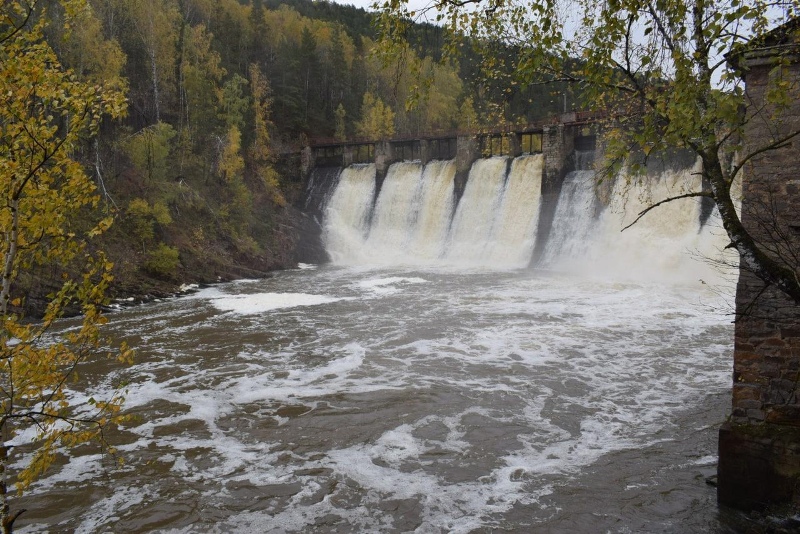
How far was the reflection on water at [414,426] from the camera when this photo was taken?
686cm

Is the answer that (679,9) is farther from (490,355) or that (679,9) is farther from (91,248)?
(91,248)

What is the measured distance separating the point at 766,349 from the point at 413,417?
546cm

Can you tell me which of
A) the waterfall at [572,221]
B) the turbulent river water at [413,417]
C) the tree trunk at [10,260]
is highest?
the tree trunk at [10,260]

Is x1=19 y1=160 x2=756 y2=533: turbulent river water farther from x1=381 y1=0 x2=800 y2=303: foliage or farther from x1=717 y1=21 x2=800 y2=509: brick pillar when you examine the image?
x1=381 y1=0 x2=800 y2=303: foliage

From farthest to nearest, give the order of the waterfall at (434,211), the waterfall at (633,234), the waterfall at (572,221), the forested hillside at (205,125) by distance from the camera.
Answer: the waterfall at (434,211) → the waterfall at (572,221) → the forested hillside at (205,125) → the waterfall at (633,234)

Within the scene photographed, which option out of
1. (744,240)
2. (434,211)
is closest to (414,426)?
(744,240)

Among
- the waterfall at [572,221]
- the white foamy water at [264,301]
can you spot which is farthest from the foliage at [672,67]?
the waterfall at [572,221]

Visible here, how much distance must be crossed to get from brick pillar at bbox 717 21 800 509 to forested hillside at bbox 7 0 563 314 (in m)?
2.86

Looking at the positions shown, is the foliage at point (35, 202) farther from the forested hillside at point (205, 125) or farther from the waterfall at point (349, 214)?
the waterfall at point (349, 214)

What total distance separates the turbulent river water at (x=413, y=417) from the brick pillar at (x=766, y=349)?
2.19 ft

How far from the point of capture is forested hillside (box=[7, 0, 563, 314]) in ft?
78.9

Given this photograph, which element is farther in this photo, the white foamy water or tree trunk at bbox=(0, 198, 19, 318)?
the white foamy water

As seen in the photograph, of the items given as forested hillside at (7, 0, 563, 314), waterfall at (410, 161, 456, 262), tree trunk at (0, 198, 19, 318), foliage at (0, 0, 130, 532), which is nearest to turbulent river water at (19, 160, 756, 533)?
foliage at (0, 0, 130, 532)

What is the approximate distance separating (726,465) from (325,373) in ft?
26.2
